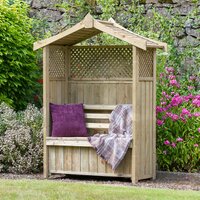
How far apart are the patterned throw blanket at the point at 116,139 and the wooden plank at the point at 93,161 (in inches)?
6.0

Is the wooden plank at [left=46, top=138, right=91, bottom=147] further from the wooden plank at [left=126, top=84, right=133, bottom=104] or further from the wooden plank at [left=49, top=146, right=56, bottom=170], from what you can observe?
the wooden plank at [left=126, top=84, right=133, bottom=104]

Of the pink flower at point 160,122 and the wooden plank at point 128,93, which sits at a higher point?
the wooden plank at point 128,93

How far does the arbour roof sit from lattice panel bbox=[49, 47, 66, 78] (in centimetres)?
16

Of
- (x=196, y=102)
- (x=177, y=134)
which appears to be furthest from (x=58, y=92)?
(x=196, y=102)

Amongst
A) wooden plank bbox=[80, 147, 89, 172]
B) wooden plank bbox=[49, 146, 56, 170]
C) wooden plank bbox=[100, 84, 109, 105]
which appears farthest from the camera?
wooden plank bbox=[100, 84, 109, 105]

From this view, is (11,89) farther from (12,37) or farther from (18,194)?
Result: (18,194)

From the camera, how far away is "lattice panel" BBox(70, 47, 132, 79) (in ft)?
34.2

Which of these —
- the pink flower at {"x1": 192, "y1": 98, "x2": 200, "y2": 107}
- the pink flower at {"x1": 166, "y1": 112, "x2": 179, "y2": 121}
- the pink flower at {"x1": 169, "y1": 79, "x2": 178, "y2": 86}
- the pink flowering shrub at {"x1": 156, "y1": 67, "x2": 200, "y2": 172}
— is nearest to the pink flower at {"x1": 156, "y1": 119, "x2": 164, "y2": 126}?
the pink flowering shrub at {"x1": 156, "y1": 67, "x2": 200, "y2": 172}

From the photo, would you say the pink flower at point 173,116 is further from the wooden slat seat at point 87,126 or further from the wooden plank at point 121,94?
the wooden slat seat at point 87,126

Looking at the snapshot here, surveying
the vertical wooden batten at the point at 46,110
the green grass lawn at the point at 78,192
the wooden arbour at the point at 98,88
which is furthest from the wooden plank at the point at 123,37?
the green grass lawn at the point at 78,192

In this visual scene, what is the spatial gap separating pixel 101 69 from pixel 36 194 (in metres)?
3.31

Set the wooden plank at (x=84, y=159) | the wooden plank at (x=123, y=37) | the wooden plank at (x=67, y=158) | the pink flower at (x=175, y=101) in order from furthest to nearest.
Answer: the pink flower at (x=175, y=101) < the wooden plank at (x=67, y=158) < the wooden plank at (x=84, y=159) < the wooden plank at (x=123, y=37)

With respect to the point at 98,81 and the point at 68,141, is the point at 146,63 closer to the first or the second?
the point at 98,81

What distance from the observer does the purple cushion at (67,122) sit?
384 inches
